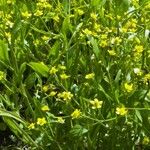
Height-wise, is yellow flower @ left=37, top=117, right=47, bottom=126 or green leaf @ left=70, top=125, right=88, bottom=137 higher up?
yellow flower @ left=37, top=117, right=47, bottom=126

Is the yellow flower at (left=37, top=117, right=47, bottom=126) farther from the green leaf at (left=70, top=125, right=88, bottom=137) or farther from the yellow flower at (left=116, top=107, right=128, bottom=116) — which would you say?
the yellow flower at (left=116, top=107, right=128, bottom=116)

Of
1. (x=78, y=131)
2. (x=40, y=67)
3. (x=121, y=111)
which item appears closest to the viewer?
(x=121, y=111)

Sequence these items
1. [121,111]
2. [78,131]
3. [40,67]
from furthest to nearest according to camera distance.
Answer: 1. [40,67]
2. [78,131]
3. [121,111]

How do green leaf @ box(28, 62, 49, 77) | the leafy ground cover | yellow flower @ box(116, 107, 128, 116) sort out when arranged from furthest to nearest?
green leaf @ box(28, 62, 49, 77) → the leafy ground cover → yellow flower @ box(116, 107, 128, 116)

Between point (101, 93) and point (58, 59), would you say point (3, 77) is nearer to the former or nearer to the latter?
point (58, 59)

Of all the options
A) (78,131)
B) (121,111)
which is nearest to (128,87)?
(121,111)

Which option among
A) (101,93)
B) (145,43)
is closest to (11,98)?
(101,93)

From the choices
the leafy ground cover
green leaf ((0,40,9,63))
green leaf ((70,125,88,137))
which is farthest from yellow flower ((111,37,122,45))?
green leaf ((0,40,9,63))

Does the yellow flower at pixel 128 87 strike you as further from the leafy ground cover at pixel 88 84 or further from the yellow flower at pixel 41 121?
the yellow flower at pixel 41 121

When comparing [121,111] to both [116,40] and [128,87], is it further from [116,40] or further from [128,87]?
[116,40]
